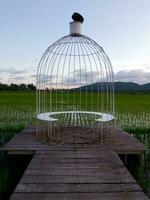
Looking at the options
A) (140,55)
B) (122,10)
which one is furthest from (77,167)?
(140,55)

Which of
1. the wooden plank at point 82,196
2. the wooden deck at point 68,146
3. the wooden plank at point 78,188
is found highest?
the wooden deck at point 68,146

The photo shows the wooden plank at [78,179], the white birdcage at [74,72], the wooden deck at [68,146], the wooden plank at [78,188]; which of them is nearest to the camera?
the wooden plank at [78,188]

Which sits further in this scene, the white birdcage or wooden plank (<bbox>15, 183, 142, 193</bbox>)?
the white birdcage

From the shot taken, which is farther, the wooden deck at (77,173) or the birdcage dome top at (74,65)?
the birdcage dome top at (74,65)

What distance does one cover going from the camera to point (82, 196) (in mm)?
2635

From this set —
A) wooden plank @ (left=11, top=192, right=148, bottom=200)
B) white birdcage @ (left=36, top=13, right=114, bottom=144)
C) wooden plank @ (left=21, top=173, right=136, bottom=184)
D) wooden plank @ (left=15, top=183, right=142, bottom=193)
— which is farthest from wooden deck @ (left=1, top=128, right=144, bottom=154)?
wooden plank @ (left=11, top=192, right=148, bottom=200)

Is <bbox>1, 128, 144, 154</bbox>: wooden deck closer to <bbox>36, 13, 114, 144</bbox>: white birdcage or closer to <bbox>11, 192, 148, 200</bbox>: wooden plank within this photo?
<bbox>36, 13, 114, 144</bbox>: white birdcage

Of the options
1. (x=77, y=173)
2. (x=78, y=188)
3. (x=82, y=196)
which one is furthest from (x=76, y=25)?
(x=82, y=196)

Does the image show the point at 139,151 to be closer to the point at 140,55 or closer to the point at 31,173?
the point at 31,173

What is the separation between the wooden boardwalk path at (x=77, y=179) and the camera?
2.66m

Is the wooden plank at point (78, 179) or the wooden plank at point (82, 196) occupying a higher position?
the wooden plank at point (78, 179)

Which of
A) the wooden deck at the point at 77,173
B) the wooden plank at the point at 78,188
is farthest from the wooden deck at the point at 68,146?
the wooden plank at the point at 78,188

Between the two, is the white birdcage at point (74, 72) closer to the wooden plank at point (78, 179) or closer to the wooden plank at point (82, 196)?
the wooden plank at point (78, 179)

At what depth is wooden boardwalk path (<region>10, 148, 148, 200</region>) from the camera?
8.71 ft
